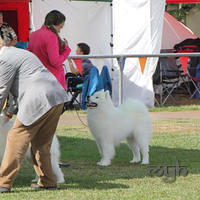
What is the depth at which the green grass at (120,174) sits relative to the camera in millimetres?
4977

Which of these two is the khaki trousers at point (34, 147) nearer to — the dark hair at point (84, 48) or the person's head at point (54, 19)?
the person's head at point (54, 19)

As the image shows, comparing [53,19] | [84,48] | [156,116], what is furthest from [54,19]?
[156,116]

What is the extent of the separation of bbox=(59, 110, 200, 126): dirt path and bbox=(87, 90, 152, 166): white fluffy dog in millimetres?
3612

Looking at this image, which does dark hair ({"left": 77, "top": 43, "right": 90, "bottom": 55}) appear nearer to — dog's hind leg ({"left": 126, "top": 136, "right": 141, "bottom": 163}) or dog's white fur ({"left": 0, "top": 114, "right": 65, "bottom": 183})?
dog's hind leg ({"left": 126, "top": 136, "right": 141, "bottom": 163})

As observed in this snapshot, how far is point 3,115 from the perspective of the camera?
548 centimetres

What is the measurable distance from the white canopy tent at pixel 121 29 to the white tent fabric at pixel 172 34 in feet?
13.9

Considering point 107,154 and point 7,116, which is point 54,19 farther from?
point 107,154

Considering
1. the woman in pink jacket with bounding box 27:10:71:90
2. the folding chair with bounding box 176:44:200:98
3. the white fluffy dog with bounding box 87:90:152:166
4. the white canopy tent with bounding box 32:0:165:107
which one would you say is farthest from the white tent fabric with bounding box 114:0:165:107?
the woman in pink jacket with bounding box 27:10:71:90

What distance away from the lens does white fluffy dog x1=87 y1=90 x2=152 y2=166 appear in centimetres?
676

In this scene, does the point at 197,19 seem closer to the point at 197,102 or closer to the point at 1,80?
the point at 197,102

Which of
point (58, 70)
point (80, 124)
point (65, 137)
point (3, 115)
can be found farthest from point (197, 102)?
point (3, 115)

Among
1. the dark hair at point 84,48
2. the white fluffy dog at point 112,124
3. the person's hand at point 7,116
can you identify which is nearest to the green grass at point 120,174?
the white fluffy dog at point 112,124

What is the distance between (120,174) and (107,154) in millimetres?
711

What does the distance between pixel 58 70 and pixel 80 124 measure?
163 inches
